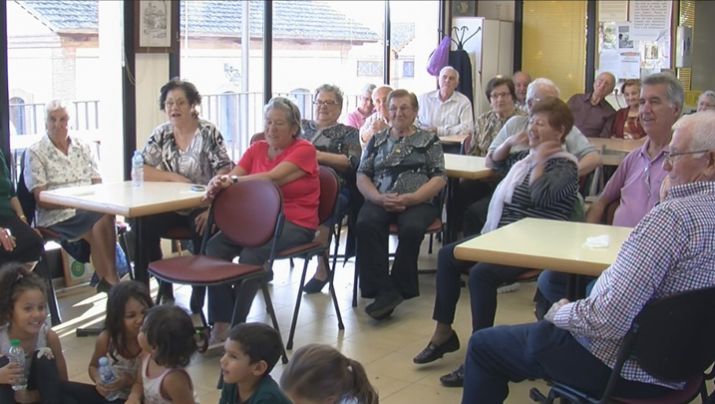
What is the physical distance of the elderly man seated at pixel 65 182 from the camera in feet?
15.8

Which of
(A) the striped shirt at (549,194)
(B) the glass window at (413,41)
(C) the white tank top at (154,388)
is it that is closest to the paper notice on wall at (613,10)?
(B) the glass window at (413,41)

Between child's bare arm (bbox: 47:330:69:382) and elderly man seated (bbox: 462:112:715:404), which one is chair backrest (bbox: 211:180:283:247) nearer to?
child's bare arm (bbox: 47:330:69:382)

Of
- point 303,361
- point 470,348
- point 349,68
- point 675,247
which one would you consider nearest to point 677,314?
point 675,247

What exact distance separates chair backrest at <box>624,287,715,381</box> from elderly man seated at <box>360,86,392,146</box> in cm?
375

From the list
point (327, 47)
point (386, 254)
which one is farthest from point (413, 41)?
point (386, 254)

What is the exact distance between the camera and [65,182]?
194 inches

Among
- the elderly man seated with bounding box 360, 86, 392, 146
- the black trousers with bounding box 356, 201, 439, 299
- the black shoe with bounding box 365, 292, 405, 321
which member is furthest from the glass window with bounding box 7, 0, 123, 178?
the black shoe with bounding box 365, 292, 405, 321

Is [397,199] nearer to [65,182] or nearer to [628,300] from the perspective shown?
[65,182]

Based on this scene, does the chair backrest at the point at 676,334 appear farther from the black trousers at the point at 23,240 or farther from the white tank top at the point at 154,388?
the black trousers at the point at 23,240

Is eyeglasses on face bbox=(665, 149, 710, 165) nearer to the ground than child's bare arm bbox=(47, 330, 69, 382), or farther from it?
farther from it

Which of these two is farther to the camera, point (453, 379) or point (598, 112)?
point (598, 112)

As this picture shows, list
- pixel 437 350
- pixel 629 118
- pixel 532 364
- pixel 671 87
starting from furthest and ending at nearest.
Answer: pixel 629 118 < pixel 437 350 < pixel 671 87 < pixel 532 364

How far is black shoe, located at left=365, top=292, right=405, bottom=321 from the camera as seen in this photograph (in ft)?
15.3

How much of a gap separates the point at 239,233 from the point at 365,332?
823mm
